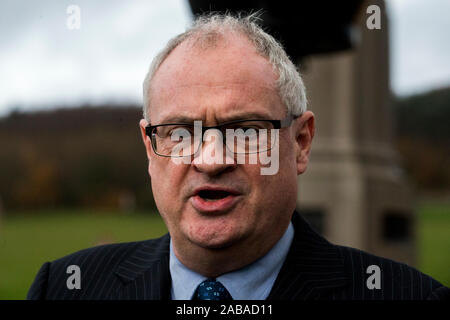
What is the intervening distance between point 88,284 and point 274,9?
145cm

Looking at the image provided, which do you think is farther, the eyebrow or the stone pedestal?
the stone pedestal

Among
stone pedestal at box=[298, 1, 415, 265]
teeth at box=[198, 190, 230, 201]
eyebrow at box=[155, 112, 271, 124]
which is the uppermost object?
eyebrow at box=[155, 112, 271, 124]

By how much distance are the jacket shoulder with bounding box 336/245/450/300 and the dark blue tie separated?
17.1 inches

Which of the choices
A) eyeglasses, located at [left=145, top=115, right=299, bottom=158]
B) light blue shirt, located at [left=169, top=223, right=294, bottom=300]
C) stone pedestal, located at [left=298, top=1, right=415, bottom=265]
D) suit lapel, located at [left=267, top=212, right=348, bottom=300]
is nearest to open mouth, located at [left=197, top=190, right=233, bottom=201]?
eyeglasses, located at [left=145, top=115, right=299, bottom=158]

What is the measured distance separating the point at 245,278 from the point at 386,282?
511 millimetres

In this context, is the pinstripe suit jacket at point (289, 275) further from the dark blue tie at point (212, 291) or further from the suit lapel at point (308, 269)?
the dark blue tie at point (212, 291)

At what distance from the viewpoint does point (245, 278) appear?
6.47 ft

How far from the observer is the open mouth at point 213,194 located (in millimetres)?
1785

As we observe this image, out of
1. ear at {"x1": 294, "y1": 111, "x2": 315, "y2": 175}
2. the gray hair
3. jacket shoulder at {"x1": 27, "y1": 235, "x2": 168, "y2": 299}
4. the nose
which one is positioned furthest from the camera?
jacket shoulder at {"x1": 27, "y1": 235, "x2": 168, "y2": 299}

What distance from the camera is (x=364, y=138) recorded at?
7.14m

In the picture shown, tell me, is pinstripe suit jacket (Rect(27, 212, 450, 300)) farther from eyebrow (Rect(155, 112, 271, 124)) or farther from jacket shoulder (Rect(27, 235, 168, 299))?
eyebrow (Rect(155, 112, 271, 124))

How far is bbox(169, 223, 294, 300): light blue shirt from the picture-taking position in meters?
1.96

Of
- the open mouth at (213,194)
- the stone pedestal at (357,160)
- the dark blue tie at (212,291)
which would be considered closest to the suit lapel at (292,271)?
the dark blue tie at (212,291)
